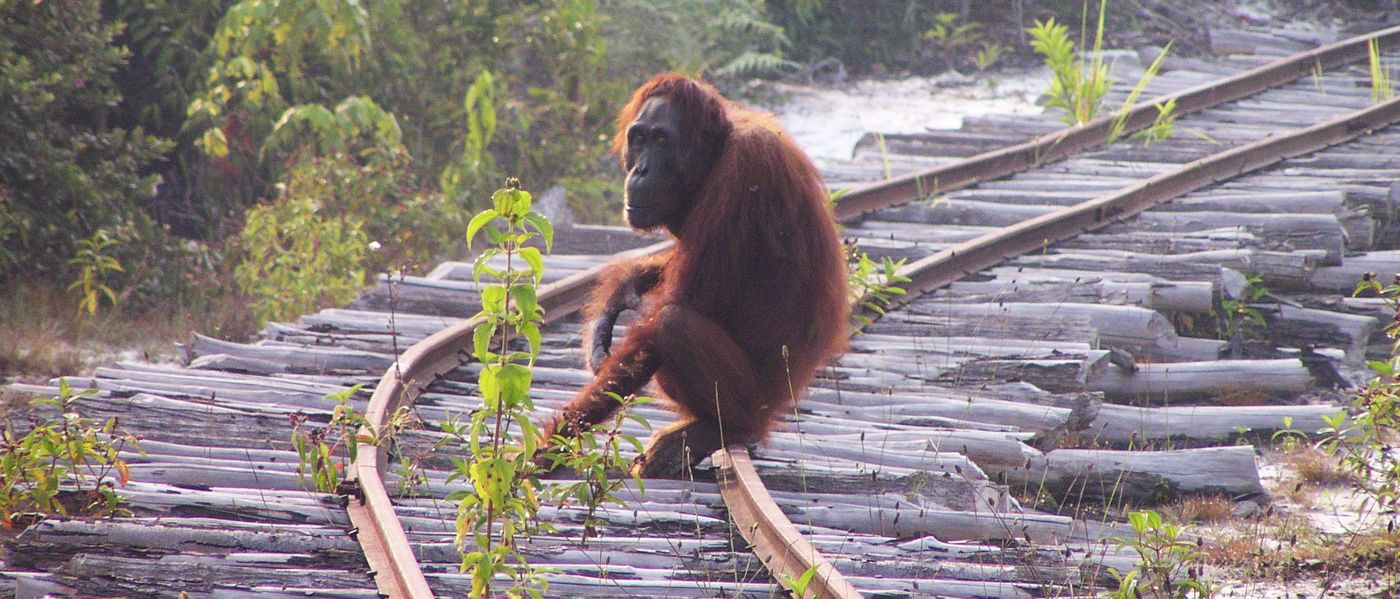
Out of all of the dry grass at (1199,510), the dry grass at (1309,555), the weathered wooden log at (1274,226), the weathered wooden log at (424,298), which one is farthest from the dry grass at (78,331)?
the dry grass at (1309,555)

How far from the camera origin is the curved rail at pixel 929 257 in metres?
3.32

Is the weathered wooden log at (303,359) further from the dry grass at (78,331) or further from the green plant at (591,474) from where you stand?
the dry grass at (78,331)

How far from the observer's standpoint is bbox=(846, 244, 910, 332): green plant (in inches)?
217

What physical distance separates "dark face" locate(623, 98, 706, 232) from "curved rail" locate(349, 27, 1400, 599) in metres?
0.78

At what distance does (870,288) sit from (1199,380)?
1.36 metres

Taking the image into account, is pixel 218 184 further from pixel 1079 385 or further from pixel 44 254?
pixel 1079 385

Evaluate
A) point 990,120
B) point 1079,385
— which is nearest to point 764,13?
point 990,120

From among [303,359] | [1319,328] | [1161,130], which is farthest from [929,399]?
[1161,130]

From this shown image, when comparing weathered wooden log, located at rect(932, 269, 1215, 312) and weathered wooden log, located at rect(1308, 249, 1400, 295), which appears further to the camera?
weathered wooden log, located at rect(1308, 249, 1400, 295)

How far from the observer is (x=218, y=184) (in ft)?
30.3

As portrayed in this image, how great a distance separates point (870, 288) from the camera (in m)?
5.63

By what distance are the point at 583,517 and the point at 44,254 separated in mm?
5121

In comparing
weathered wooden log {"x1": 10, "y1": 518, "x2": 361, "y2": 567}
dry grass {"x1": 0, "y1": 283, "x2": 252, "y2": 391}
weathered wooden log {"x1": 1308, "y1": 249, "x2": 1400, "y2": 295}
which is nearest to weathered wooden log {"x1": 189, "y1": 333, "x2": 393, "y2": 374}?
weathered wooden log {"x1": 10, "y1": 518, "x2": 361, "y2": 567}

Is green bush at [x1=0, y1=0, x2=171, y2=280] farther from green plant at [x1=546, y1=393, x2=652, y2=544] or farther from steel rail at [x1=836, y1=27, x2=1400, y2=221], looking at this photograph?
green plant at [x1=546, y1=393, x2=652, y2=544]
